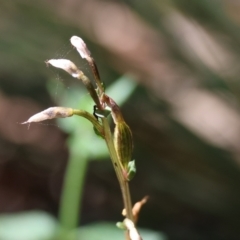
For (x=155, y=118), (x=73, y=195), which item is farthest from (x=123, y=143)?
(x=155, y=118)

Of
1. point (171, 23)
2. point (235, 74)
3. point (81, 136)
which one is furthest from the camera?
point (171, 23)

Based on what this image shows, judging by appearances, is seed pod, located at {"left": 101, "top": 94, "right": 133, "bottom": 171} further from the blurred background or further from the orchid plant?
the blurred background

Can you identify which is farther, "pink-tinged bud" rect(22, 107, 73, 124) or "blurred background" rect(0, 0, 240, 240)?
"blurred background" rect(0, 0, 240, 240)

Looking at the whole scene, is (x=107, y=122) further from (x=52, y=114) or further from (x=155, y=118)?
(x=155, y=118)

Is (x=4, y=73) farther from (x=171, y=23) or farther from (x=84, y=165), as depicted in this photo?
(x=84, y=165)

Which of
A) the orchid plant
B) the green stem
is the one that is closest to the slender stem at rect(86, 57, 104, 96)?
the orchid plant

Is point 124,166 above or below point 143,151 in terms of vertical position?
above

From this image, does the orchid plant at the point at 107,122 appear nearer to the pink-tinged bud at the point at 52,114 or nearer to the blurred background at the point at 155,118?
the pink-tinged bud at the point at 52,114

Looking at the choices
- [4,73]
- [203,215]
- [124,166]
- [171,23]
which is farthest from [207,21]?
[124,166]
